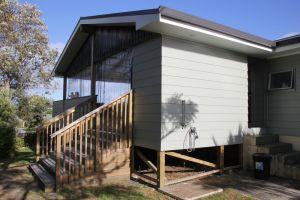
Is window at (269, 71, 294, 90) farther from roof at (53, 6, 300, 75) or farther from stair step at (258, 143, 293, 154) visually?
stair step at (258, 143, 293, 154)

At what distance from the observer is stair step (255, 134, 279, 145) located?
8.42m

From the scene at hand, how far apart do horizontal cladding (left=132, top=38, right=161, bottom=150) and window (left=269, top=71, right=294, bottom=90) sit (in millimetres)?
4442

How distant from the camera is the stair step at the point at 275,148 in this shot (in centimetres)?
802

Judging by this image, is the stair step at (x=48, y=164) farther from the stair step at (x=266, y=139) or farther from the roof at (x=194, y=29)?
the stair step at (x=266, y=139)

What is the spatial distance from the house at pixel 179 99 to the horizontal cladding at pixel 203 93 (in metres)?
0.03

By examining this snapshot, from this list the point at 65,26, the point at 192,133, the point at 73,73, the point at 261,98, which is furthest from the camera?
the point at 65,26

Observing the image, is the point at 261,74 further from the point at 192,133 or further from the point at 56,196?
the point at 56,196

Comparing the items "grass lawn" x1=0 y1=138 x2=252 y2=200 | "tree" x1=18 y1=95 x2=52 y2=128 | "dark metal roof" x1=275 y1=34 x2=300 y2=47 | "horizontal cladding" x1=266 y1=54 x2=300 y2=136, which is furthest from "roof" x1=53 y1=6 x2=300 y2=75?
"tree" x1=18 y1=95 x2=52 y2=128

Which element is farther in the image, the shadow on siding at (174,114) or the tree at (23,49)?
the tree at (23,49)

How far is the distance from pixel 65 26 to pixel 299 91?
44.6 feet

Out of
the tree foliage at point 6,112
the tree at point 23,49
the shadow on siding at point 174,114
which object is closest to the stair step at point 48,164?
the shadow on siding at point 174,114

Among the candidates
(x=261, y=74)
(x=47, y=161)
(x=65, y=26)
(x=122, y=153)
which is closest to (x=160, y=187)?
(x=122, y=153)

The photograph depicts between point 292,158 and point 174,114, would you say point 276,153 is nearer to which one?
point 292,158

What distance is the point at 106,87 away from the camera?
1009 cm
